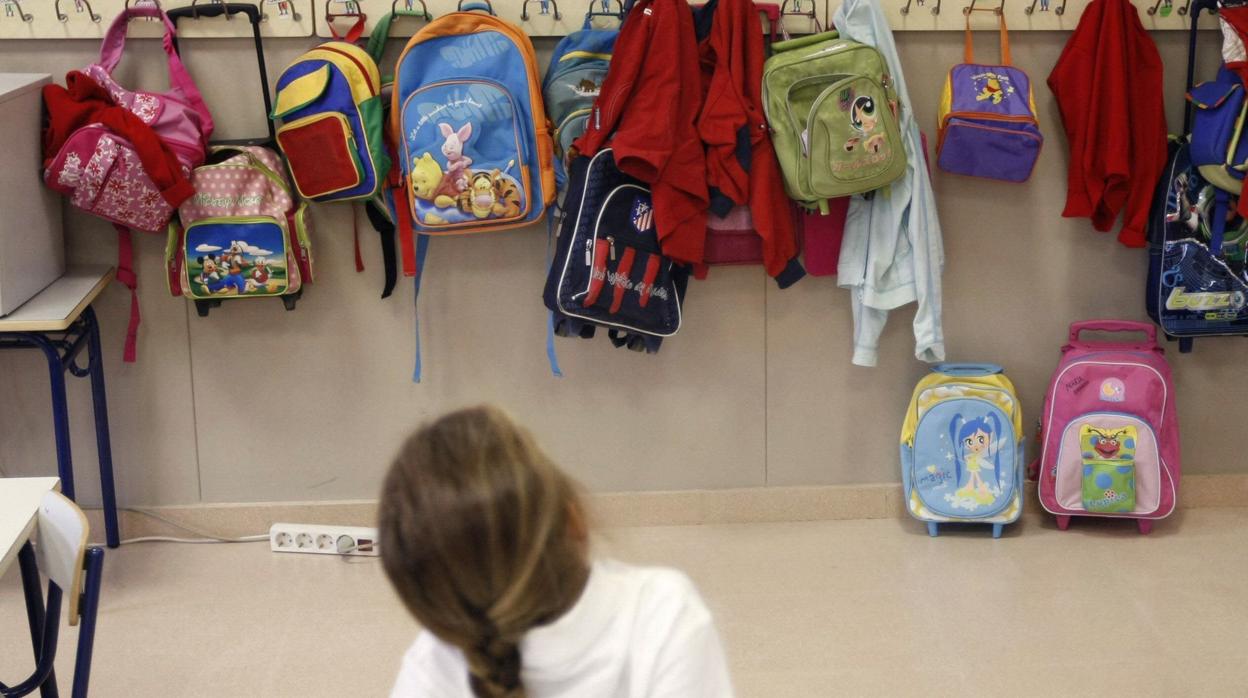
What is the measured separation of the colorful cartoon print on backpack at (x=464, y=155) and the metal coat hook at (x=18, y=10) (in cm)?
93

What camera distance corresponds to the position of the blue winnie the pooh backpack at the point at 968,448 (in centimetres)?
341

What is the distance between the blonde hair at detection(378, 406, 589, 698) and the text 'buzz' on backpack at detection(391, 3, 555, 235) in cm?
200

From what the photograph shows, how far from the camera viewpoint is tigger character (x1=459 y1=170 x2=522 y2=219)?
3111 millimetres

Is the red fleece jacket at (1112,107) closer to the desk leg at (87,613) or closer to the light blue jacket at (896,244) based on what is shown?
the light blue jacket at (896,244)

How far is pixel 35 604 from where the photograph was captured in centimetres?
228

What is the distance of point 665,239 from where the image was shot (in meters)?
3.13

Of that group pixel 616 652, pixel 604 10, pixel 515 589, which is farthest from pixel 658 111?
pixel 515 589

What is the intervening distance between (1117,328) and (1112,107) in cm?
58

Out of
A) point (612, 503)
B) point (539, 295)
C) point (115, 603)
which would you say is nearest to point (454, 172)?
point (539, 295)

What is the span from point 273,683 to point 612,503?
1.05 metres

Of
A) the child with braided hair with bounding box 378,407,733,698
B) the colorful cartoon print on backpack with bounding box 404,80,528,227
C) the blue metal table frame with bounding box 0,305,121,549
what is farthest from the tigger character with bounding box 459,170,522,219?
the child with braided hair with bounding box 378,407,733,698

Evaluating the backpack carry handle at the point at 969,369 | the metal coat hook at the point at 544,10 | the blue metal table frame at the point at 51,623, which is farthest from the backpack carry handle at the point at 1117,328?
the blue metal table frame at the point at 51,623

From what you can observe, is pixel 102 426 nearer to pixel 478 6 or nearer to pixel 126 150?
pixel 126 150

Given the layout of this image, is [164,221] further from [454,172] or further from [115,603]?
[115,603]
